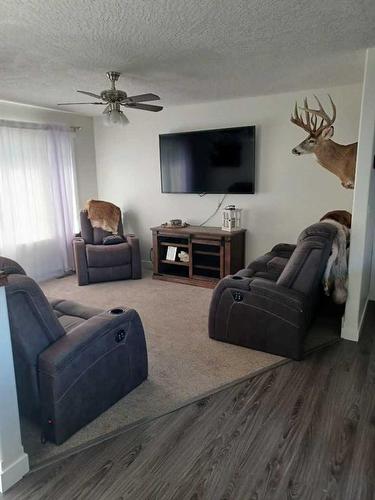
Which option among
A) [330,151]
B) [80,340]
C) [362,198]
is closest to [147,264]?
[330,151]

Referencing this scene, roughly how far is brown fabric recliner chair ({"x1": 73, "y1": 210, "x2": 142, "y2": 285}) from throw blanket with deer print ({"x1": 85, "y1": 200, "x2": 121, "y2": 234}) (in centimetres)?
7

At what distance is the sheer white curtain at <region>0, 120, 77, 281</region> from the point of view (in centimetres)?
436

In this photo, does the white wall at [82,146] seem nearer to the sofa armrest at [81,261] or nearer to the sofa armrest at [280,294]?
the sofa armrest at [81,261]

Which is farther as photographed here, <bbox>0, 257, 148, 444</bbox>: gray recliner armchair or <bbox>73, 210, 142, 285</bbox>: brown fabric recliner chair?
<bbox>73, 210, 142, 285</bbox>: brown fabric recliner chair

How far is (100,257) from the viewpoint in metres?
4.70

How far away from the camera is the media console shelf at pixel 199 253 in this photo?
4363mm

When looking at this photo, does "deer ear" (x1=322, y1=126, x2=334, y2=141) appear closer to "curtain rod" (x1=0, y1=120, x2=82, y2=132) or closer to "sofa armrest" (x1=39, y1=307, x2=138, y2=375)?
"sofa armrest" (x1=39, y1=307, x2=138, y2=375)

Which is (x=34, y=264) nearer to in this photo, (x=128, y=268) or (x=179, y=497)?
(x=128, y=268)

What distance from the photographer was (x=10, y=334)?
5.47 ft

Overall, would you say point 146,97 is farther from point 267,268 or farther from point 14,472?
point 14,472

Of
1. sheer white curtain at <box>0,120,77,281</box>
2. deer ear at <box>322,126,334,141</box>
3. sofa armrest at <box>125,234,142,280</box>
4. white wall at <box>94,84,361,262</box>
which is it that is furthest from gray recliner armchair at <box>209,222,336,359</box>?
sheer white curtain at <box>0,120,77,281</box>

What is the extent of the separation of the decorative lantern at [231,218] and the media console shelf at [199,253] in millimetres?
92

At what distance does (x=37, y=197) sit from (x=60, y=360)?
3.47 meters

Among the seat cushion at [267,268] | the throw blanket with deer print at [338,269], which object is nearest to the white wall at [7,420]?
the seat cushion at [267,268]
